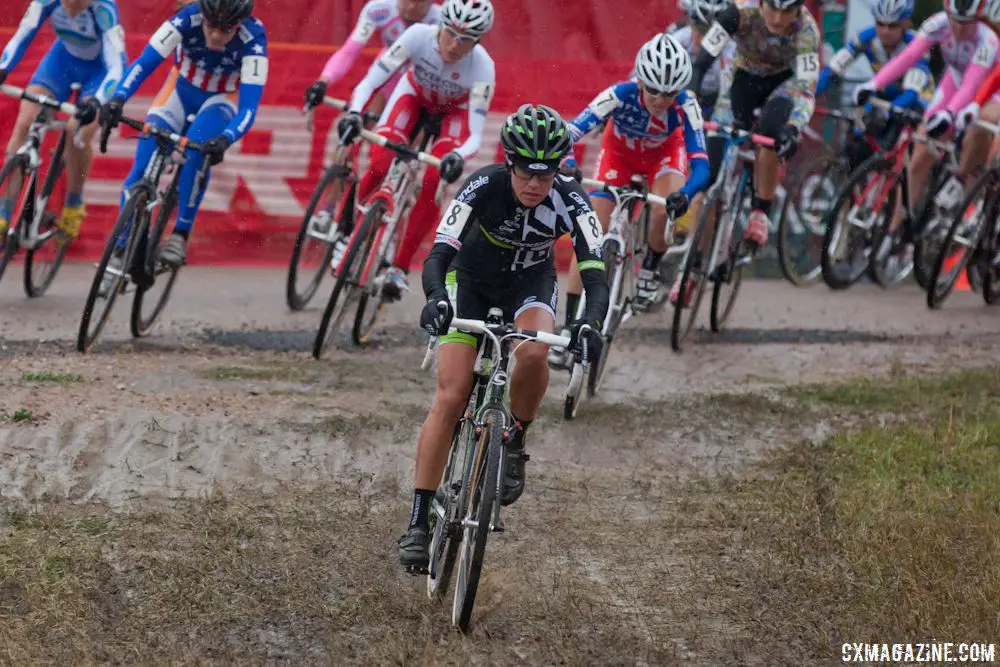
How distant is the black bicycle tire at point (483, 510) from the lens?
5.19 metres

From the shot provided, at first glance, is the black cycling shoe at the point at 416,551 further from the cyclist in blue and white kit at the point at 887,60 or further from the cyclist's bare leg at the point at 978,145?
the cyclist in blue and white kit at the point at 887,60

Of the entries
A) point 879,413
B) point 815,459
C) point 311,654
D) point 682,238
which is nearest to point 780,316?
point 682,238

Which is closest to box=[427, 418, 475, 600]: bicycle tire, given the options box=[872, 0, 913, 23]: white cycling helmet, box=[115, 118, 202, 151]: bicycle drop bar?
box=[115, 118, 202, 151]: bicycle drop bar

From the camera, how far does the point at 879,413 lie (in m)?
9.34

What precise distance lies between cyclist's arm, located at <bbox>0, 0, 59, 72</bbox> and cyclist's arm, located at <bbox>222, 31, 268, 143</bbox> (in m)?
1.69

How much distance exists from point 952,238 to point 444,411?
7.81 m

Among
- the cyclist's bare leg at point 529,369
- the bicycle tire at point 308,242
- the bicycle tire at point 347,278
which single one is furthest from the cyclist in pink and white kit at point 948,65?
the cyclist's bare leg at point 529,369

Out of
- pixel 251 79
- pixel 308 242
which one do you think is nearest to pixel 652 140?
pixel 251 79

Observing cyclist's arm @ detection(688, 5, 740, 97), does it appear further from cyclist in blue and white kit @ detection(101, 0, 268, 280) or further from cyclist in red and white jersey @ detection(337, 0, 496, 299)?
cyclist in blue and white kit @ detection(101, 0, 268, 280)

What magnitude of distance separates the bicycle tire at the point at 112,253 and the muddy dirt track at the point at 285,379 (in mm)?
156

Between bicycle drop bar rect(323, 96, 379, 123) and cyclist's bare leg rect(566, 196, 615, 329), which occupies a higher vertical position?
bicycle drop bar rect(323, 96, 379, 123)

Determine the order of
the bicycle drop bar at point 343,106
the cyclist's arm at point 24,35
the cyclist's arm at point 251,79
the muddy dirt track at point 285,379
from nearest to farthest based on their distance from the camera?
the muddy dirt track at point 285,379
the cyclist's arm at point 251,79
the cyclist's arm at point 24,35
the bicycle drop bar at point 343,106

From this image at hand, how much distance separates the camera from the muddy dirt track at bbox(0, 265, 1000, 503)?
23.7 feet

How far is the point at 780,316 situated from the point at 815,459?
462 cm
